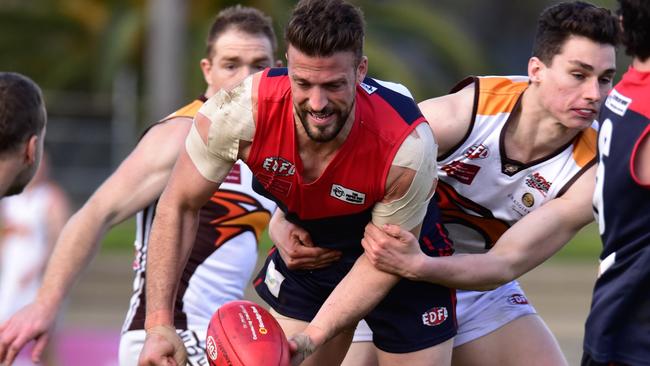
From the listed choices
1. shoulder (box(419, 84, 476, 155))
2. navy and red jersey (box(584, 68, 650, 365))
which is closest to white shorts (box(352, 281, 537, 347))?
shoulder (box(419, 84, 476, 155))

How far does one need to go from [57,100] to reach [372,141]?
58.9 ft

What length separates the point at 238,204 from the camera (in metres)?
5.73

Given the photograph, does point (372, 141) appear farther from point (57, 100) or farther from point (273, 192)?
point (57, 100)

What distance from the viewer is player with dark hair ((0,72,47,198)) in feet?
16.5

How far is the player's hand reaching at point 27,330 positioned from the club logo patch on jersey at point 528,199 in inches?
88.2

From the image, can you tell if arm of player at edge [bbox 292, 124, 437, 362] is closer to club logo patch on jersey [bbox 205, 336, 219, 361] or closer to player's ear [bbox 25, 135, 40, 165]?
club logo patch on jersey [bbox 205, 336, 219, 361]

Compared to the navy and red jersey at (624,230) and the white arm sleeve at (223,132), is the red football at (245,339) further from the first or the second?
the navy and red jersey at (624,230)

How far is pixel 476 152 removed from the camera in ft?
16.8

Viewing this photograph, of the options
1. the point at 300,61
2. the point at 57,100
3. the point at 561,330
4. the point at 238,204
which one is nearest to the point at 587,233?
the point at 561,330

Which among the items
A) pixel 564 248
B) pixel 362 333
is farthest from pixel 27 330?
pixel 564 248

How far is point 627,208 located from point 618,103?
1.24 feet

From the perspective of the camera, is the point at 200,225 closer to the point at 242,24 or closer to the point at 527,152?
the point at 242,24

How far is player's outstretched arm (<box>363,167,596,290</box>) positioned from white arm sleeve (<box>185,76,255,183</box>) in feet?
3.00

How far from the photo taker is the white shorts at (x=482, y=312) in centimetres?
562
